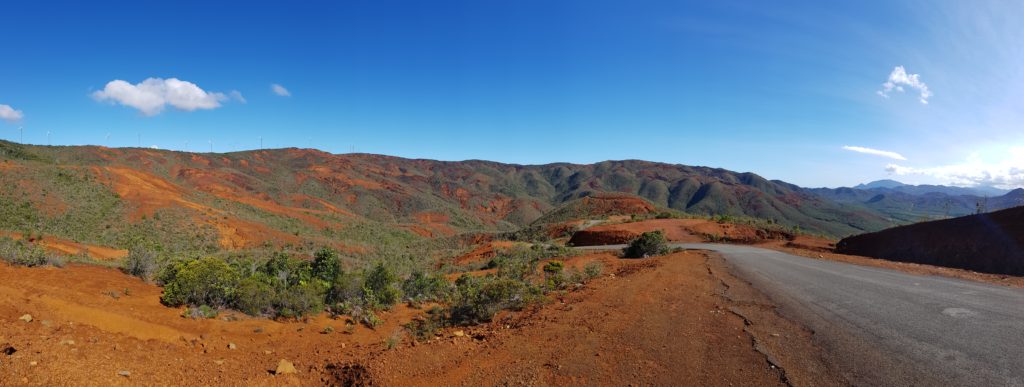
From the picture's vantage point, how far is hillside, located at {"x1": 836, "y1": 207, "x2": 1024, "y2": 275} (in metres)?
15.4

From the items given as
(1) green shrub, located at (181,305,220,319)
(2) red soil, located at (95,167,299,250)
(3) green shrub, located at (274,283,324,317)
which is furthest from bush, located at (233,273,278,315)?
(2) red soil, located at (95,167,299,250)

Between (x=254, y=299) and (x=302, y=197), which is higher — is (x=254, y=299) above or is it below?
below

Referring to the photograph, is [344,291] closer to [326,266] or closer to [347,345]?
[347,345]

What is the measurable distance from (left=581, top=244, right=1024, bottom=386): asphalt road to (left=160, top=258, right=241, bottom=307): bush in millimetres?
10387

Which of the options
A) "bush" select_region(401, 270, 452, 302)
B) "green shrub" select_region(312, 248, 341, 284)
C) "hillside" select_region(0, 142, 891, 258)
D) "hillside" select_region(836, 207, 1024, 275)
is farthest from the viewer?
"hillside" select_region(0, 142, 891, 258)

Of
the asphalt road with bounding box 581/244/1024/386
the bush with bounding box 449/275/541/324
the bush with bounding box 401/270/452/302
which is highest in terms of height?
the asphalt road with bounding box 581/244/1024/386

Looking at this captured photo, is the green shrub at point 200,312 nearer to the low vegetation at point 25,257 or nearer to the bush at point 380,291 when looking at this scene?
the bush at point 380,291

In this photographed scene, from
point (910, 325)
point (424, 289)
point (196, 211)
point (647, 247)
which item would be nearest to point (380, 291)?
point (424, 289)

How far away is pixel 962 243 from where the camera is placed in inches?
689

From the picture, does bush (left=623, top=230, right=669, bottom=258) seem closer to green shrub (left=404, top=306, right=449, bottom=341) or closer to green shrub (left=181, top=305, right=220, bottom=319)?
green shrub (left=404, top=306, right=449, bottom=341)

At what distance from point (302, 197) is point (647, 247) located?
7298 cm

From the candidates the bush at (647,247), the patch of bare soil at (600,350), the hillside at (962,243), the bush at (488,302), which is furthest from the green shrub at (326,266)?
the hillside at (962,243)

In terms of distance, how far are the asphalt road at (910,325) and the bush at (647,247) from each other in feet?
25.8

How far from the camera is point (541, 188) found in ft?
541
